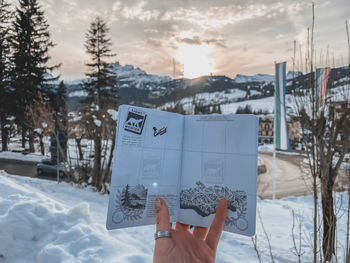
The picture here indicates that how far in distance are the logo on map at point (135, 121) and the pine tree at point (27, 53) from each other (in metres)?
19.9

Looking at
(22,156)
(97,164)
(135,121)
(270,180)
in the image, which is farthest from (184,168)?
(22,156)

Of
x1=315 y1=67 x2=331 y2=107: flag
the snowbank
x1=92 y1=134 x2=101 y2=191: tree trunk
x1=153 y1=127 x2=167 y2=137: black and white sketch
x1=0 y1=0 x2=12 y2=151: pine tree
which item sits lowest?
the snowbank

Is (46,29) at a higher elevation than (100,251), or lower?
higher

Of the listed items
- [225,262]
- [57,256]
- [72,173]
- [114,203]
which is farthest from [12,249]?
[72,173]

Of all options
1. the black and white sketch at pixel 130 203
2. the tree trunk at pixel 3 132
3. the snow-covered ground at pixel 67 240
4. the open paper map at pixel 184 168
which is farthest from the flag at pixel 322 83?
the tree trunk at pixel 3 132

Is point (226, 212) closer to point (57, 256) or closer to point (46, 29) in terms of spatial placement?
point (57, 256)

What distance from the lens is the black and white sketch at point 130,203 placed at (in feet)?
3.57

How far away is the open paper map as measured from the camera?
110cm

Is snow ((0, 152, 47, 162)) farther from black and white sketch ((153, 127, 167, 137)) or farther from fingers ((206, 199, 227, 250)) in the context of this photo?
fingers ((206, 199, 227, 250))

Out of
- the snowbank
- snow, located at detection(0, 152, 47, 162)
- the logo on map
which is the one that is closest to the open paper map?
the logo on map

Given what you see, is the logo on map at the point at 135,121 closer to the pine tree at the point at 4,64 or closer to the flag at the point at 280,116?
the flag at the point at 280,116

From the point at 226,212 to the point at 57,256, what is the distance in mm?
1667

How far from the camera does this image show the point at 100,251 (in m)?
2.15

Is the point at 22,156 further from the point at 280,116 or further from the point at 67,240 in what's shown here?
the point at 67,240
